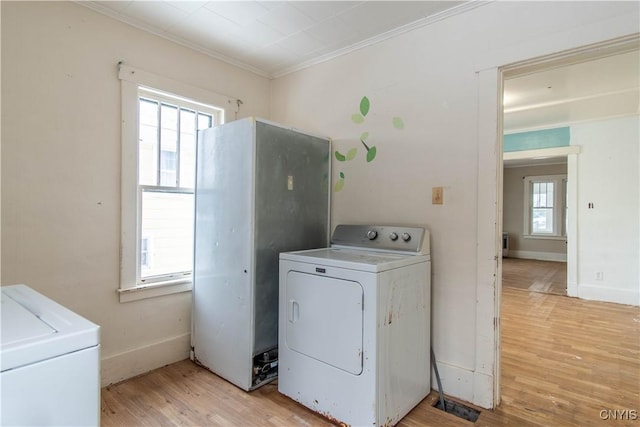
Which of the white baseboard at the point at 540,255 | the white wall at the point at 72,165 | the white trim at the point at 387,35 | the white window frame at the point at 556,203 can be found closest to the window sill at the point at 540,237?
the white window frame at the point at 556,203

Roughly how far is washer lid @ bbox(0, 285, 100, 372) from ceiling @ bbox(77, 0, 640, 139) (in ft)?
6.40

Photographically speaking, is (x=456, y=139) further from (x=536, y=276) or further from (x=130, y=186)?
(x=536, y=276)

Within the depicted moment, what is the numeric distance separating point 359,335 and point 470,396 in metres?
0.94

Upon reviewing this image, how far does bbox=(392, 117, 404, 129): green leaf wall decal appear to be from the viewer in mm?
2439

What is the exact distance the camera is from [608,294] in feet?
14.6

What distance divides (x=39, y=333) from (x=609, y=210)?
5799mm

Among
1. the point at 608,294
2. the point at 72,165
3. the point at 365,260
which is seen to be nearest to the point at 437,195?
the point at 365,260

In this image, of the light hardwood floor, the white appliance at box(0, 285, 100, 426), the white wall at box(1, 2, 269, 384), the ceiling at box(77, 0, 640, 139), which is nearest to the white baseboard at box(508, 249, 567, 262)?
the ceiling at box(77, 0, 640, 139)

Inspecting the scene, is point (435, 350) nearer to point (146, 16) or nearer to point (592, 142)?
point (146, 16)

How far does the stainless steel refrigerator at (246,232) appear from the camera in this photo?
2.25 meters

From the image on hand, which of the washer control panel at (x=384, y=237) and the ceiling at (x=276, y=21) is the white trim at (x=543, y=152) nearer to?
the ceiling at (x=276, y=21)

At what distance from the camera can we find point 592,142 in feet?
15.0

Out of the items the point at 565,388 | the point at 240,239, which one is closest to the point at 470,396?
the point at 565,388

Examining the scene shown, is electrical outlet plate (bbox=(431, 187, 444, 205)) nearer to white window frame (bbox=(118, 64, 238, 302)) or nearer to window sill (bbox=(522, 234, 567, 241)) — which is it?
white window frame (bbox=(118, 64, 238, 302))
